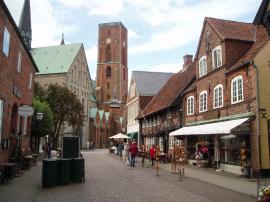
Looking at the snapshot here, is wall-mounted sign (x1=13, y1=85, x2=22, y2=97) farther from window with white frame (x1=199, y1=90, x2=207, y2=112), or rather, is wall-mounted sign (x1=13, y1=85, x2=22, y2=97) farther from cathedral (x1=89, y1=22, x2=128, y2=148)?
cathedral (x1=89, y1=22, x2=128, y2=148)

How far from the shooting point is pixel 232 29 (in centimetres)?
2336

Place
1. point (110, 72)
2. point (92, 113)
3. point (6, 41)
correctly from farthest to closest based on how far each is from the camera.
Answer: point (110, 72)
point (92, 113)
point (6, 41)

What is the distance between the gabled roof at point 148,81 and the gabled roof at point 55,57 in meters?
31.5

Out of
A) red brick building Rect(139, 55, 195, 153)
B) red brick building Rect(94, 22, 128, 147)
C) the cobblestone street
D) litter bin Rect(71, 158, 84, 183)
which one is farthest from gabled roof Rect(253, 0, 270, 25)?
red brick building Rect(94, 22, 128, 147)

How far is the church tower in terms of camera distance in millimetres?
102375

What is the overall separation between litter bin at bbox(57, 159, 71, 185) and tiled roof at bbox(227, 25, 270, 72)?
35.8ft

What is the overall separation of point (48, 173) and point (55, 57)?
6831cm

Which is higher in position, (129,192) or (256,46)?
(256,46)

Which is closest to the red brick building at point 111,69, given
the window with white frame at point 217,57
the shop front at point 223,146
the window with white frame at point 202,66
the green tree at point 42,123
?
the green tree at point 42,123

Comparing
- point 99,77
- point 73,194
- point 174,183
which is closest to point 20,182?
point 73,194

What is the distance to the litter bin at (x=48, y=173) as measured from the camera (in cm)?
1377

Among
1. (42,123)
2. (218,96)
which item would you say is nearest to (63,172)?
(218,96)

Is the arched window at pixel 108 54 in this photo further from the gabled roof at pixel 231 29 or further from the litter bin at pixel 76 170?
the litter bin at pixel 76 170

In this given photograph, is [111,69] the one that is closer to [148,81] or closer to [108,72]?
[108,72]
